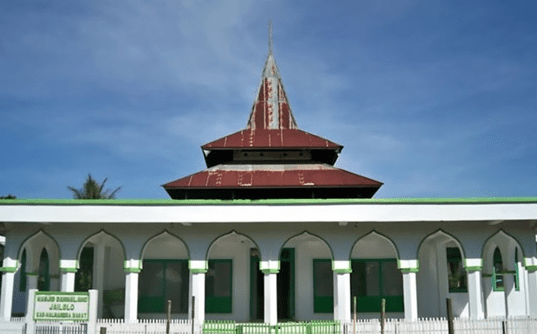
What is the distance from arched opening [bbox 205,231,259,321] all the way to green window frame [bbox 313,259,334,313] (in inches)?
79.0

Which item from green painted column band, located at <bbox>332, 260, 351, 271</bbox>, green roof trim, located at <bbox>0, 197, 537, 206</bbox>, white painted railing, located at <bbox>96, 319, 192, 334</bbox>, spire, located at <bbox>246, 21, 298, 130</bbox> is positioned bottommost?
white painted railing, located at <bbox>96, 319, 192, 334</bbox>

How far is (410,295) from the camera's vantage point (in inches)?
648

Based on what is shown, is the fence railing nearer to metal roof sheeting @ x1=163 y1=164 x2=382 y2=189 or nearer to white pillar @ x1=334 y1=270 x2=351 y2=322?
white pillar @ x1=334 y1=270 x2=351 y2=322

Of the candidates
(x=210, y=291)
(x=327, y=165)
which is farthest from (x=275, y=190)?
(x=210, y=291)

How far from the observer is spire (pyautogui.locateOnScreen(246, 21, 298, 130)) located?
25688mm

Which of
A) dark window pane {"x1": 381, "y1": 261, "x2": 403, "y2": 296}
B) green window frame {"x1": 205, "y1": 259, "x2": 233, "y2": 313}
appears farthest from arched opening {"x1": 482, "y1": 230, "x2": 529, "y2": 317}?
green window frame {"x1": 205, "y1": 259, "x2": 233, "y2": 313}

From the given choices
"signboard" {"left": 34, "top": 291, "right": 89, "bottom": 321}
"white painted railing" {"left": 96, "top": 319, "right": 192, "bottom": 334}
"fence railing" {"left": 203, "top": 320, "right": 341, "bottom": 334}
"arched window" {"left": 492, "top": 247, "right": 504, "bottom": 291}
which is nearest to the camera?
"signboard" {"left": 34, "top": 291, "right": 89, "bottom": 321}

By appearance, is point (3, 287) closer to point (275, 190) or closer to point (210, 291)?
point (210, 291)

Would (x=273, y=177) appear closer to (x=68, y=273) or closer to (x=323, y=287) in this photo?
(x=323, y=287)

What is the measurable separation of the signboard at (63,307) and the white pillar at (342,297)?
7016 millimetres

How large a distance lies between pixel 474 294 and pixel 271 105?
1335cm

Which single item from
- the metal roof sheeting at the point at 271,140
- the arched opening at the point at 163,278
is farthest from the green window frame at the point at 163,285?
the metal roof sheeting at the point at 271,140

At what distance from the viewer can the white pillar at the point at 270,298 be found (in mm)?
16188

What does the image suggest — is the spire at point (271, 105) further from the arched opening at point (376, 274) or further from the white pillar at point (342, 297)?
the white pillar at point (342, 297)
